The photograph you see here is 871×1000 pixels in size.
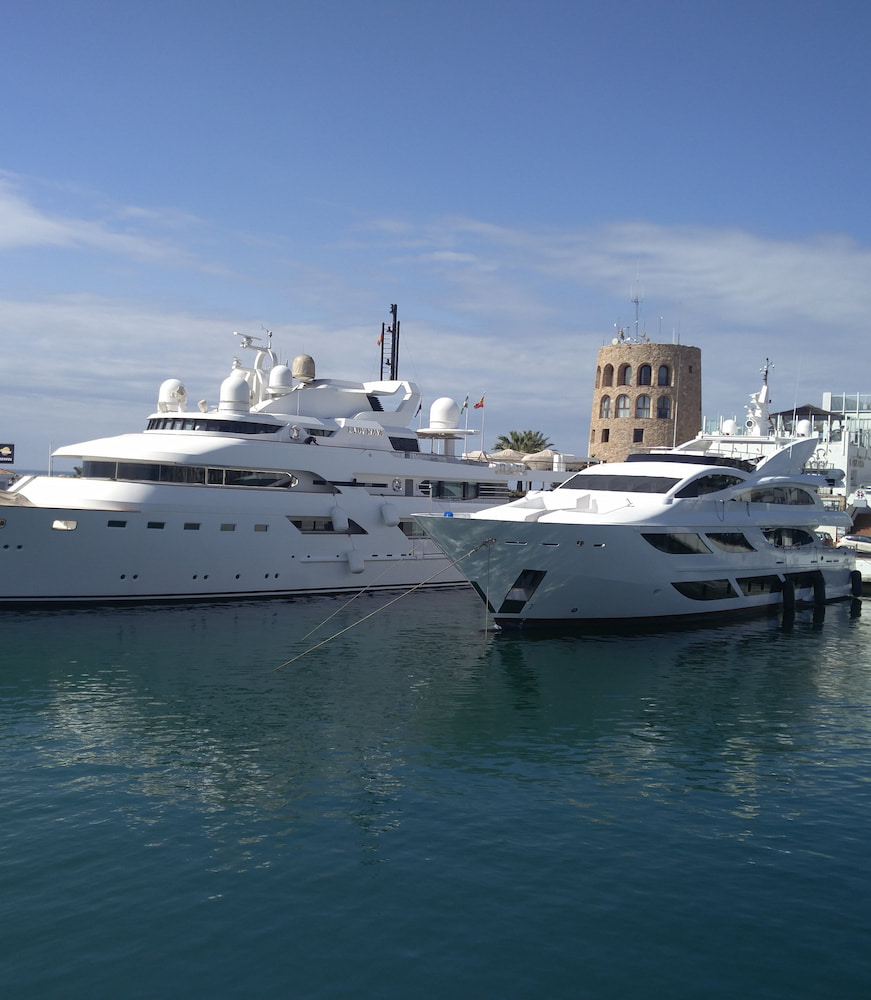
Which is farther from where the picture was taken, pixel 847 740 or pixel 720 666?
pixel 720 666

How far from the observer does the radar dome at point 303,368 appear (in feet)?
115

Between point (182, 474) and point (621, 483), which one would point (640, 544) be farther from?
point (182, 474)

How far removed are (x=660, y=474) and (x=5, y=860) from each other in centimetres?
2233

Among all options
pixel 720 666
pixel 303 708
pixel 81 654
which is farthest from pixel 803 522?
pixel 81 654

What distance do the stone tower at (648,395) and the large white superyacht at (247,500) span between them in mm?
27278

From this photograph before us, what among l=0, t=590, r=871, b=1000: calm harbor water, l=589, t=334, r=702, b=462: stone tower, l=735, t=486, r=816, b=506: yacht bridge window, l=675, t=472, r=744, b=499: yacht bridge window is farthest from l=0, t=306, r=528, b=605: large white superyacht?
l=589, t=334, r=702, b=462: stone tower

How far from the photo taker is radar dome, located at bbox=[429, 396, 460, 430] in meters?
39.9

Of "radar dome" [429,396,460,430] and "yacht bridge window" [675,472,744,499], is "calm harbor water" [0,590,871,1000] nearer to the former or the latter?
"yacht bridge window" [675,472,744,499]

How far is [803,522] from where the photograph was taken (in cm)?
3272

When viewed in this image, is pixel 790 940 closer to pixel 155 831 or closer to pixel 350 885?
pixel 350 885

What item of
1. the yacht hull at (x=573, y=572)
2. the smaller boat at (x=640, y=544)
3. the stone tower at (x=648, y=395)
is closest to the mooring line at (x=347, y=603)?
the yacht hull at (x=573, y=572)

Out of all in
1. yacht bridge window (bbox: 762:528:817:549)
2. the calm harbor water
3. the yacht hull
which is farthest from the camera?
yacht bridge window (bbox: 762:528:817:549)

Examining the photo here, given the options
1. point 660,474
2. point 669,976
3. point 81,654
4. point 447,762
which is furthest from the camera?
point 660,474

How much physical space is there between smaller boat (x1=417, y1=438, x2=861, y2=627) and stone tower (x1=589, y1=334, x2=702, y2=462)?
97.2 ft
